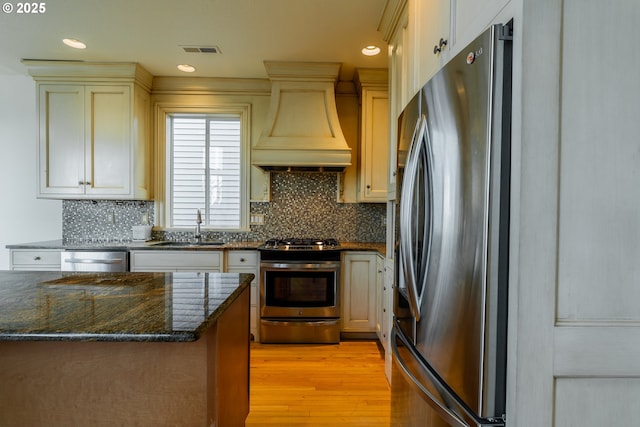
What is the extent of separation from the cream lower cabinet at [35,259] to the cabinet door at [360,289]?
8.66ft

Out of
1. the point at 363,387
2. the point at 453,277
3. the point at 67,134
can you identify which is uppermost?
the point at 67,134

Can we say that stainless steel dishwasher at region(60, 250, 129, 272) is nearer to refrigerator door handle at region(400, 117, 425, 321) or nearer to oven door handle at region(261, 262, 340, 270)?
oven door handle at region(261, 262, 340, 270)

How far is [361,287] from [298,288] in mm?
593

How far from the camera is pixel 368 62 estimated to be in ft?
9.96

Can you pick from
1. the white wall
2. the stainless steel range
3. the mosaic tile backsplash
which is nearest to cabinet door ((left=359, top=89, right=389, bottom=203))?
the mosaic tile backsplash

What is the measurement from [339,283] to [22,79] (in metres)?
3.95

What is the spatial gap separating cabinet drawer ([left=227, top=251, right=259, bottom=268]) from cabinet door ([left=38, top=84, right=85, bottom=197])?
5.28ft

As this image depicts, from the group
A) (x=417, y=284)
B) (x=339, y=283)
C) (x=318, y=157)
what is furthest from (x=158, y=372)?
(x=318, y=157)

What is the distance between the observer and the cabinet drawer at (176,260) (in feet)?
9.78

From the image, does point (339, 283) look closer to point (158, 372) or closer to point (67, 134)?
point (158, 372)

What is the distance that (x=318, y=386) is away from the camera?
7.49 ft

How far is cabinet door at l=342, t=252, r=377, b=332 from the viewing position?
304 centimetres

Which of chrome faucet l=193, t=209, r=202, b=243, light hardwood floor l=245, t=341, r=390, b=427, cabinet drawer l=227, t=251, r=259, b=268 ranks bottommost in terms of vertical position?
light hardwood floor l=245, t=341, r=390, b=427

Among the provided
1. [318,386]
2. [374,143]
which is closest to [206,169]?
[374,143]
